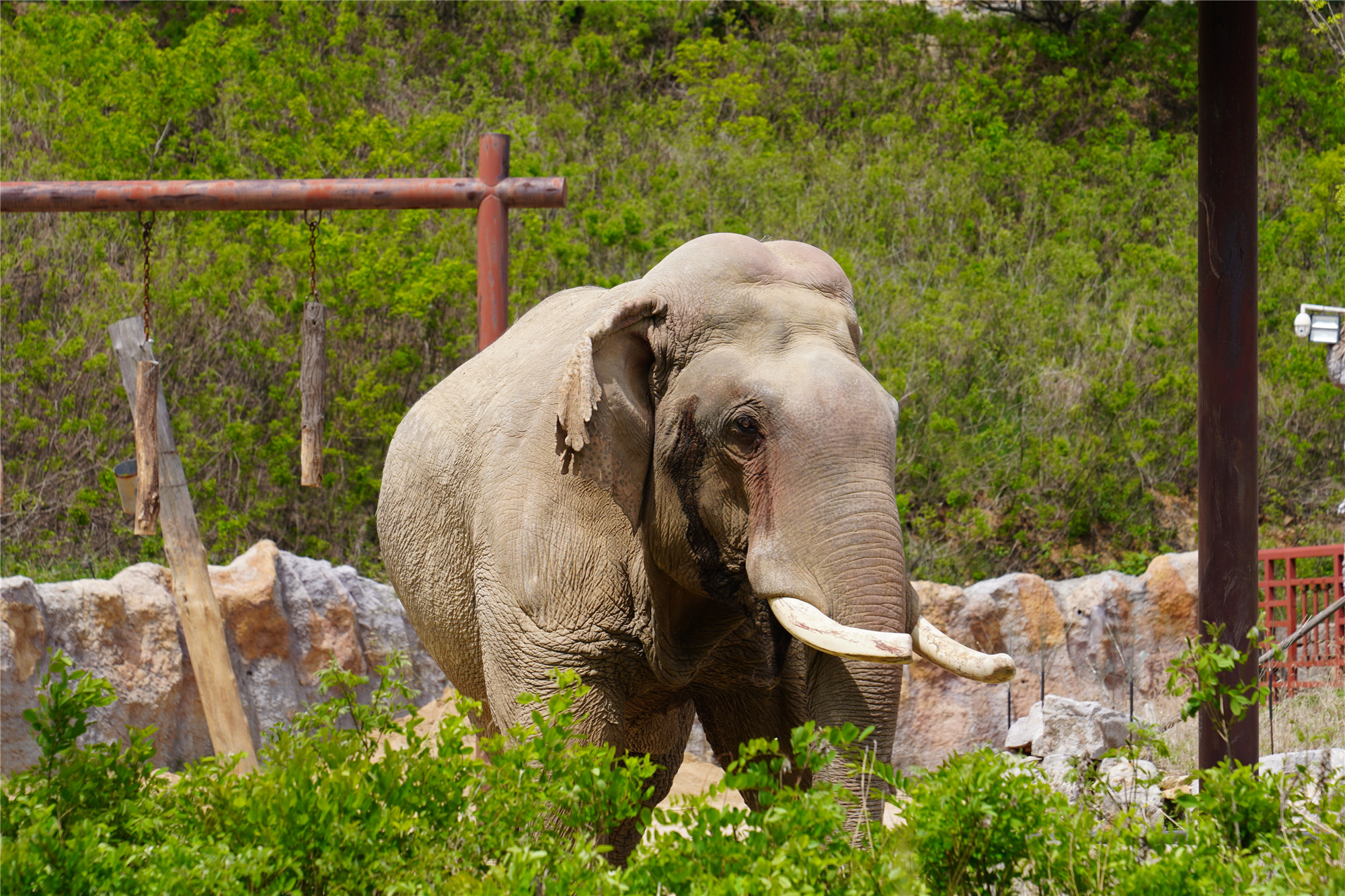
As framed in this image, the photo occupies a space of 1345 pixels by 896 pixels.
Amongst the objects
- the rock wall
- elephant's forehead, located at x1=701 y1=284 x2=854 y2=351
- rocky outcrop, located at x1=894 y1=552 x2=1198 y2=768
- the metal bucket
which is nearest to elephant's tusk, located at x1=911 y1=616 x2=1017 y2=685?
elephant's forehead, located at x1=701 y1=284 x2=854 y2=351

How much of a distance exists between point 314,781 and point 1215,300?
3200 mm

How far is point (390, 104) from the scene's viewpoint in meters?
13.9

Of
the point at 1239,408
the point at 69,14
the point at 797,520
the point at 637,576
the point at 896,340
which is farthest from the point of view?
the point at 69,14

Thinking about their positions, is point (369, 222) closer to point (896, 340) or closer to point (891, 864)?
point (896, 340)

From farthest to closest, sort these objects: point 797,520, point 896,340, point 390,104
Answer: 1. point 390,104
2. point 896,340
3. point 797,520

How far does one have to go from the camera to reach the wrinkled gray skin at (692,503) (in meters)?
2.86

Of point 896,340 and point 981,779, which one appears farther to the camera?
point 896,340

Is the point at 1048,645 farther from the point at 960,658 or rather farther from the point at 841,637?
the point at 841,637

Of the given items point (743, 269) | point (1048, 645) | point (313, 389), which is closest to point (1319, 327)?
point (1048, 645)

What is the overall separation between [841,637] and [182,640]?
5.79 m

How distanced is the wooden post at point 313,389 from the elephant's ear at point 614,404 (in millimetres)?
2852

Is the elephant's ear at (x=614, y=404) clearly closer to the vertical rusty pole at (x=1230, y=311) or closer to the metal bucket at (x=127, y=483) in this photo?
the vertical rusty pole at (x=1230, y=311)

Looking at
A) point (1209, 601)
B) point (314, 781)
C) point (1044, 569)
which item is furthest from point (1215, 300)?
point (1044, 569)

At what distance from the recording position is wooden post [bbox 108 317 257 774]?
6824 mm
